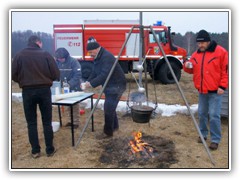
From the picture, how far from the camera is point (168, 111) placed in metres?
5.63

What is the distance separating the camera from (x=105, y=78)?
3.99m

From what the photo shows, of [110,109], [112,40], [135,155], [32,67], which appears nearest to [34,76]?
[32,67]

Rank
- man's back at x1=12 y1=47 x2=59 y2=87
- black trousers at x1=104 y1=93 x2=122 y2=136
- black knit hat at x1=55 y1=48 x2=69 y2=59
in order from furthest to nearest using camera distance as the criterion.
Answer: black knit hat at x1=55 y1=48 x2=69 y2=59 → black trousers at x1=104 y1=93 x2=122 y2=136 → man's back at x1=12 y1=47 x2=59 y2=87

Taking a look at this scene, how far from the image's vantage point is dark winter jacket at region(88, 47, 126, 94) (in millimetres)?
3986

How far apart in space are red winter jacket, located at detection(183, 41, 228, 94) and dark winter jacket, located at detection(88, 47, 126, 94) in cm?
132

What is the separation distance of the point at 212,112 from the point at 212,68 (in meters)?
0.67

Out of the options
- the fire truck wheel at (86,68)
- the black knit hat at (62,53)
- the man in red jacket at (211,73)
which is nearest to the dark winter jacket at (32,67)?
the black knit hat at (62,53)

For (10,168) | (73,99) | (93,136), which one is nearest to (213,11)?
(73,99)

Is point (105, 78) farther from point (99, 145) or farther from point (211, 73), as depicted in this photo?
point (211, 73)

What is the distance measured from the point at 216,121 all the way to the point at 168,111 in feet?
6.38

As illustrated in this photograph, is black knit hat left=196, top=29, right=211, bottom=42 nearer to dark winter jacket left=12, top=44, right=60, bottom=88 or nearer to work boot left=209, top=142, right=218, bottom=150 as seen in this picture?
work boot left=209, top=142, right=218, bottom=150

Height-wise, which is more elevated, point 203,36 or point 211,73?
point 203,36

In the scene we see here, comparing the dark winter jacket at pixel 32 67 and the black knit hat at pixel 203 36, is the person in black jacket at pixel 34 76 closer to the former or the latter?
the dark winter jacket at pixel 32 67

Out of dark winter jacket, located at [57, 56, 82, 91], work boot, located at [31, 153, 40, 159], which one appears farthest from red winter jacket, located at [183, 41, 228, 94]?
work boot, located at [31, 153, 40, 159]
